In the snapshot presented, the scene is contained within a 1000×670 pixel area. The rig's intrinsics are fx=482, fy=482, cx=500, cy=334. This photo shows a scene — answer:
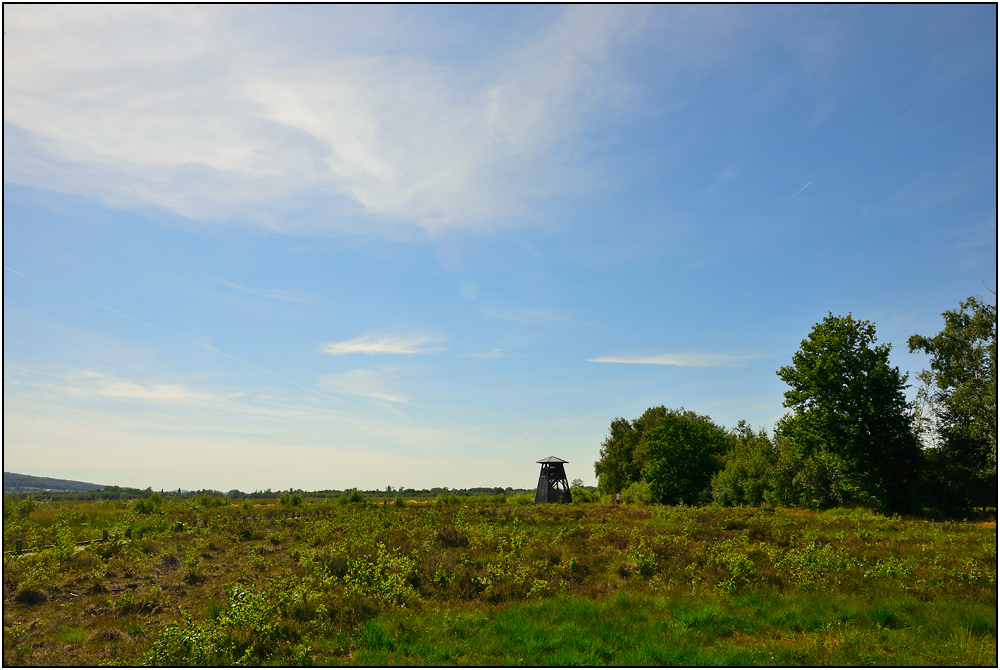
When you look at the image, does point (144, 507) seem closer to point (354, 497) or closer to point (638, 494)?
point (354, 497)

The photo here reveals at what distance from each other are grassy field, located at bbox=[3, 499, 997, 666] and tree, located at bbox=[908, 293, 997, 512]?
543 inches

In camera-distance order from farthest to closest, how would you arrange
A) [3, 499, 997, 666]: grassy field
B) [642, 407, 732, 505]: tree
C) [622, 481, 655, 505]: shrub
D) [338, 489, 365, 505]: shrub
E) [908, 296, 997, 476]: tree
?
[338, 489, 365, 505]: shrub
[622, 481, 655, 505]: shrub
[642, 407, 732, 505]: tree
[908, 296, 997, 476]: tree
[3, 499, 997, 666]: grassy field

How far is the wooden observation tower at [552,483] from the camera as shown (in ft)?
226

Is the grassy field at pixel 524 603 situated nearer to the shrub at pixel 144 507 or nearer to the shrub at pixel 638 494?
the shrub at pixel 144 507

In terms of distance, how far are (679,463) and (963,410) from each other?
92.7 ft

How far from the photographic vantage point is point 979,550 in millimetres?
18188

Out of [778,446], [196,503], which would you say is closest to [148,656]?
[196,503]

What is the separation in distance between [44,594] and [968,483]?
49.7 meters

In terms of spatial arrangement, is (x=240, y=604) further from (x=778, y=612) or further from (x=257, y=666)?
(x=778, y=612)

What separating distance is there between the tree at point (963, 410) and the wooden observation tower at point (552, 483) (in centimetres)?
4270

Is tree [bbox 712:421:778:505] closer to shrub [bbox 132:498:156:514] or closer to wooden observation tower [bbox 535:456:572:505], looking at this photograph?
wooden observation tower [bbox 535:456:572:505]

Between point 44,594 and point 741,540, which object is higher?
point 741,540

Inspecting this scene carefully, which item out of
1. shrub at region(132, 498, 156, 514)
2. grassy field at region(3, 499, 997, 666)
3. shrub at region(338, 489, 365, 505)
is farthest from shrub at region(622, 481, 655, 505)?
shrub at region(132, 498, 156, 514)

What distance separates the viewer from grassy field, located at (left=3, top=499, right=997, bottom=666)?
9.80 meters
